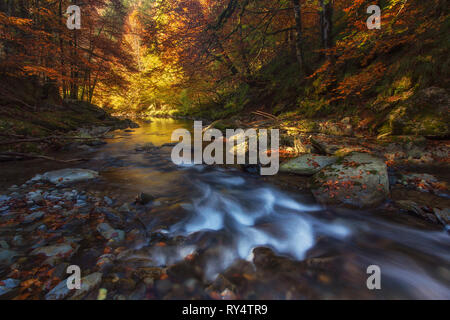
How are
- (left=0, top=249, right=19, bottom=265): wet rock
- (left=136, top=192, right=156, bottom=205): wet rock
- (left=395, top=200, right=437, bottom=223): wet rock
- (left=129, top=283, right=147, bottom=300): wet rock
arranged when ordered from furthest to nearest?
1. (left=136, top=192, right=156, bottom=205): wet rock
2. (left=395, top=200, right=437, bottom=223): wet rock
3. (left=0, top=249, right=19, bottom=265): wet rock
4. (left=129, top=283, right=147, bottom=300): wet rock

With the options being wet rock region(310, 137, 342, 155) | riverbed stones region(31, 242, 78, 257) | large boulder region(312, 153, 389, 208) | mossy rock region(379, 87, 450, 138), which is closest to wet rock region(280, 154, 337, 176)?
wet rock region(310, 137, 342, 155)

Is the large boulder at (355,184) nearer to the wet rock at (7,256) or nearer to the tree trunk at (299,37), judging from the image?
the wet rock at (7,256)

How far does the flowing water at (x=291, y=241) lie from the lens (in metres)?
2.07

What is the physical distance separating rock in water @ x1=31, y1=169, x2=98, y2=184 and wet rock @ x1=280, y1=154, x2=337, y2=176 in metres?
5.15

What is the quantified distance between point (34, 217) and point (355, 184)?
18.2 feet

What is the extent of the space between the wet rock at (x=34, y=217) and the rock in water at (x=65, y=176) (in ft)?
5.10

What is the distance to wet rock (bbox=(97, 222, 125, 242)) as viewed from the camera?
258cm

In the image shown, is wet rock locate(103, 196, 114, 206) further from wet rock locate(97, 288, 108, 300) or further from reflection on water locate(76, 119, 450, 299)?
wet rock locate(97, 288, 108, 300)

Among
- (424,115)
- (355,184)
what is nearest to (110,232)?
(355,184)

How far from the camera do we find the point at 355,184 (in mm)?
3576

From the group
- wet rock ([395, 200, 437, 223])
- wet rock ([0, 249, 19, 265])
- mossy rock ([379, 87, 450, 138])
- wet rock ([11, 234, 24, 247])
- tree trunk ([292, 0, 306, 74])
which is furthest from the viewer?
tree trunk ([292, 0, 306, 74])

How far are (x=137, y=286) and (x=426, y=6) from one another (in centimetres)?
1077
